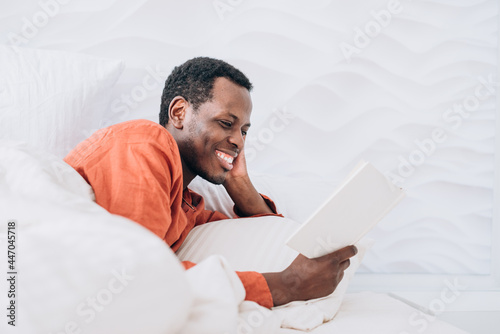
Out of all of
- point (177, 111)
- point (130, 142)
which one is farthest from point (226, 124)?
point (130, 142)

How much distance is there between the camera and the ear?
43.9 inches

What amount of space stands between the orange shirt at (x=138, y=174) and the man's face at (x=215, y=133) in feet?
0.71

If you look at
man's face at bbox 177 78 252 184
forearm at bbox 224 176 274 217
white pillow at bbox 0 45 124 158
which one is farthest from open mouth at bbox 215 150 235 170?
white pillow at bbox 0 45 124 158

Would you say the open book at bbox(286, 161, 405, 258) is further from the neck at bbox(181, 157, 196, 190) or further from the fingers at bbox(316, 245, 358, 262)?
the neck at bbox(181, 157, 196, 190)

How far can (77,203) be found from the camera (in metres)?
0.53

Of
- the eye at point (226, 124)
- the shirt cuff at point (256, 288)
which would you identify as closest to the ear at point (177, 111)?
the eye at point (226, 124)

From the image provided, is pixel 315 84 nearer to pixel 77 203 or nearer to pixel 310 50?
pixel 310 50

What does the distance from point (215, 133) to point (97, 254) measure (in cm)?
71

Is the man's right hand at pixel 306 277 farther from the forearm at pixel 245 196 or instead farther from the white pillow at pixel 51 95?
the white pillow at pixel 51 95

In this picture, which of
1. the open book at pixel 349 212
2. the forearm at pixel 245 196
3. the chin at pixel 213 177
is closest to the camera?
the open book at pixel 349 212

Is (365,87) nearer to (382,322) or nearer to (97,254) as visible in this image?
(382,322)

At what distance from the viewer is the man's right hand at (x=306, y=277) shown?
81 centimetres

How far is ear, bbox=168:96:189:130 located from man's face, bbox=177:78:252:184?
0.02 metres

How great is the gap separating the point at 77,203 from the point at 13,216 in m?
0.08
